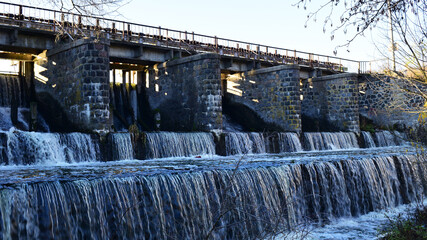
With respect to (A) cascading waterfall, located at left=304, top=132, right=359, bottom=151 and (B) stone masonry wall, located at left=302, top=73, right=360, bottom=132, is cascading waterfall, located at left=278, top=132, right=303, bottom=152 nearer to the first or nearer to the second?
(A) cascading waterfall, located at left=304, top=132, right=359, bottom=151

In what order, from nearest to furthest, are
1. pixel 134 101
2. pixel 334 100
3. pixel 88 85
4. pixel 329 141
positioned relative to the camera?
pixel 88 85 < pixel 134 101 < pixel 329 141 < pixel 334 100

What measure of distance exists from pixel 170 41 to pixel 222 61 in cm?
377

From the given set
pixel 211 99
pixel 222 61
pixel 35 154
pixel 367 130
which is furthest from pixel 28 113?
pixel 367 130

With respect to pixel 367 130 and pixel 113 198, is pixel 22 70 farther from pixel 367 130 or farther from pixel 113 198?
Result: pixel 367 130

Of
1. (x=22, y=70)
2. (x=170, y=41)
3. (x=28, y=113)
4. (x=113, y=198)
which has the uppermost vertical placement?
(x=170, y=41)

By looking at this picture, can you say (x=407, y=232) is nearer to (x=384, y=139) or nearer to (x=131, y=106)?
(x=131, y=106)

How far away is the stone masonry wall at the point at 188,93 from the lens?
67.8 feet

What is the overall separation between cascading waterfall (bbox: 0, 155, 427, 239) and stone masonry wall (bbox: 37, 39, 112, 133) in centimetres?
768

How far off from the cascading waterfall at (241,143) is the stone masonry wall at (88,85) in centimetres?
509

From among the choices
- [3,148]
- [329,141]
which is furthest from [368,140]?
[3,148]

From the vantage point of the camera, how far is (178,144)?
17531 mm

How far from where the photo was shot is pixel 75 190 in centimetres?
798

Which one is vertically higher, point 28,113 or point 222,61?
point 222,61

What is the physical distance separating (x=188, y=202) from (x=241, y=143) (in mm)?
10549
